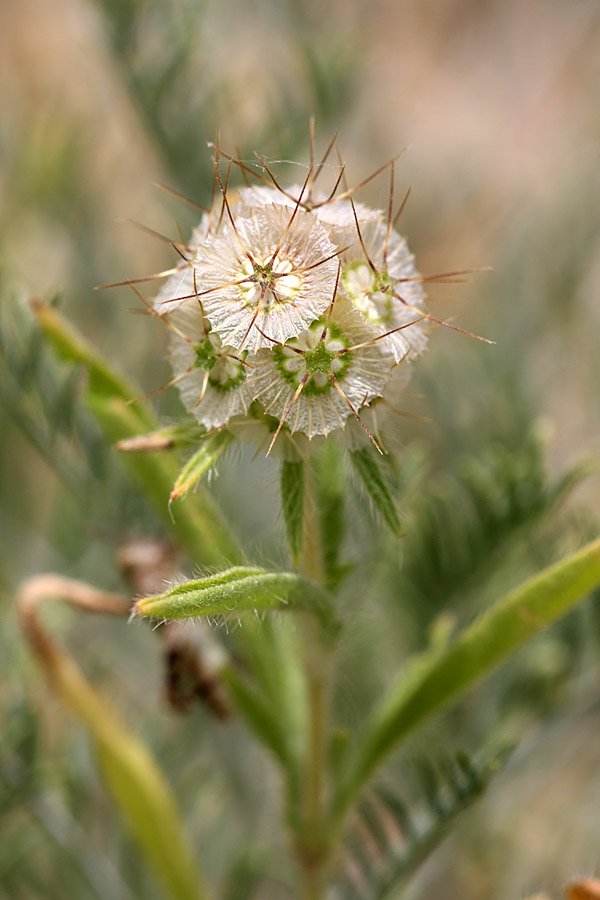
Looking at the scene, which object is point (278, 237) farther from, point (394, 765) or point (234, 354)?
point (394, 765)

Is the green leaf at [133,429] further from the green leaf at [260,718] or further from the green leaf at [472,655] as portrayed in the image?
the green leaf at [472,655]

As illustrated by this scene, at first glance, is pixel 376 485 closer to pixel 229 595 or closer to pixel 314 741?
pixel 229 595

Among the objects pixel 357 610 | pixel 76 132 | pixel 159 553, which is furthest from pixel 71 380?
pixel 76 132

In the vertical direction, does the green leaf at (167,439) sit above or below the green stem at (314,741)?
above

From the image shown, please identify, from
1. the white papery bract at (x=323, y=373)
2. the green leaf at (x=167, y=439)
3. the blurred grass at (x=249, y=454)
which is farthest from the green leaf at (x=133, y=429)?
the white papery bract at (x=323, y=373)

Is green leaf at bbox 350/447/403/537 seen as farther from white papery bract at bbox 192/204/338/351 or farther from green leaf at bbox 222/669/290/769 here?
green leaf at bbox 222/669/290/769

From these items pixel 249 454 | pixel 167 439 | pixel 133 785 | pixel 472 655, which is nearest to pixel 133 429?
pixel 167 439

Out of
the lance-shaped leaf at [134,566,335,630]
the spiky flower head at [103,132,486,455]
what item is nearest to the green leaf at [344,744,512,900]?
the lance-shaped leaf at [134,566,335,630]
